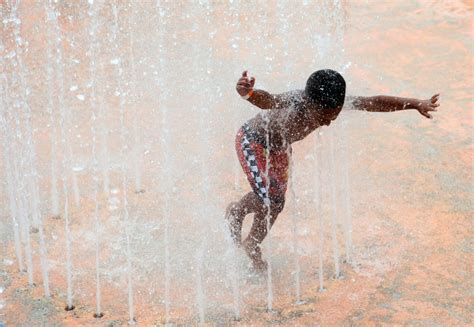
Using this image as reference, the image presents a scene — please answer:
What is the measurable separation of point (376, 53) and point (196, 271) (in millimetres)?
5287

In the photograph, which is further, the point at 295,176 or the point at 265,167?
the point at 295,176

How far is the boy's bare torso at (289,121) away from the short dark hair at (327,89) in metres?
0.07

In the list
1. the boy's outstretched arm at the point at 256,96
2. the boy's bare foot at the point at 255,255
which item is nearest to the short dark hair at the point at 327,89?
the boy's outstretched arm at the point at 256,96

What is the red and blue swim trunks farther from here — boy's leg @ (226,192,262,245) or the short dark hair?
the short dark hair

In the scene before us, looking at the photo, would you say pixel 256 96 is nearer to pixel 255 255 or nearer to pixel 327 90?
pixel 327 90

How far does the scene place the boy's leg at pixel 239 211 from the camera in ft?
12.4

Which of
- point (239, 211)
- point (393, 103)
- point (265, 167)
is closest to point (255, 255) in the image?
point (239, 211)

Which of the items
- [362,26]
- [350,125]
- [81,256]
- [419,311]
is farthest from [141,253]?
[362,26]

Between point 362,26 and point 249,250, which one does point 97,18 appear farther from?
point 249,250

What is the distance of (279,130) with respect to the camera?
3.64 metres

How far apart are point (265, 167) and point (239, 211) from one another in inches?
12.9

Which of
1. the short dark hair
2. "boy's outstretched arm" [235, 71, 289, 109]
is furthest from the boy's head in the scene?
"boy's outstretched arm" [235, 71, 289, 109]

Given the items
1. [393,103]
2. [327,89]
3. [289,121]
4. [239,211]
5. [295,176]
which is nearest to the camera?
[327,89]

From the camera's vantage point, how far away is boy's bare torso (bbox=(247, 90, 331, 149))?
3.54 metres
